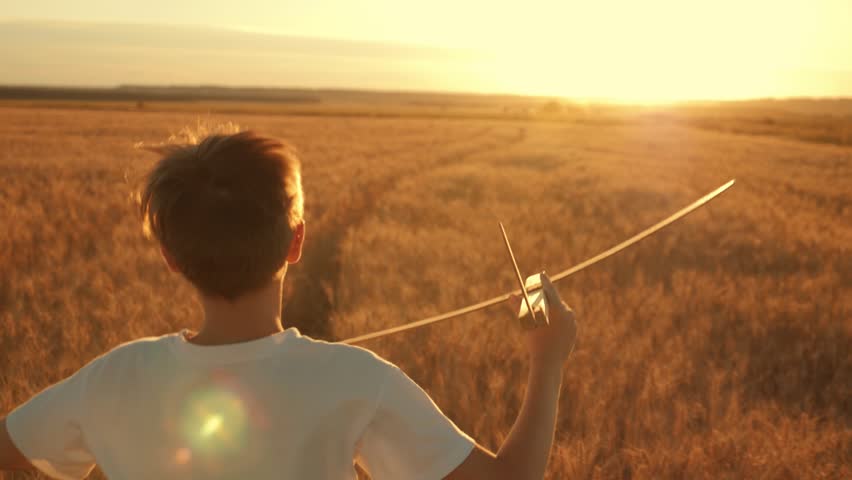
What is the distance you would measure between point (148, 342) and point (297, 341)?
24 cm

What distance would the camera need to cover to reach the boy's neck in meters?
1.24

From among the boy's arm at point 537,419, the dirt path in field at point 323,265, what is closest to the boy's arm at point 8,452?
the boy's arm at point 537,419

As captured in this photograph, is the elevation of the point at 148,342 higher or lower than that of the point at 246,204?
lower

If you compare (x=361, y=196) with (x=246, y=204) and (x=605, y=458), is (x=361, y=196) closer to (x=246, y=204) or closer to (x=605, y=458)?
(x=605, y=458)

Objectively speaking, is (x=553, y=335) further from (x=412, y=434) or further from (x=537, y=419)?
(x=412, y=434)

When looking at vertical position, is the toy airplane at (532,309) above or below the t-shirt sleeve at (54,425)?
above

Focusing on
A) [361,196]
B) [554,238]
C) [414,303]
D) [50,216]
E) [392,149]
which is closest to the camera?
[414,303]

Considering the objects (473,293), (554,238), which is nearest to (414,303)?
(473,293)

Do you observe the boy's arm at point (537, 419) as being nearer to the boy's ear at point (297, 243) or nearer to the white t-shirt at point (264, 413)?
the white t-shirt at point (264, 413)

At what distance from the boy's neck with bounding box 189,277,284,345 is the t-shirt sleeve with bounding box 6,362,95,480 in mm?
201

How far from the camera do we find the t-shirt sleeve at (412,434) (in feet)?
→ 3.86

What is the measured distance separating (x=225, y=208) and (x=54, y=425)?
48 centimetres

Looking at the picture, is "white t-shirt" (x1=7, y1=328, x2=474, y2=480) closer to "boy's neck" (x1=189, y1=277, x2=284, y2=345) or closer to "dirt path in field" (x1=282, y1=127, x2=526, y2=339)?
"boy's neck" (x1=189, y1=277, x2=284, y2=345)

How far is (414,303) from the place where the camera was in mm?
5457
